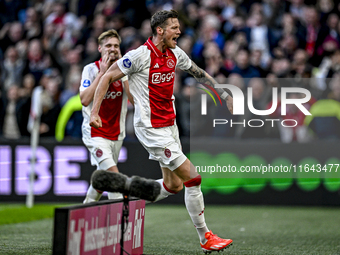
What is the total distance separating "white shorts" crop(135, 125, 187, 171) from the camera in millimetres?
5398

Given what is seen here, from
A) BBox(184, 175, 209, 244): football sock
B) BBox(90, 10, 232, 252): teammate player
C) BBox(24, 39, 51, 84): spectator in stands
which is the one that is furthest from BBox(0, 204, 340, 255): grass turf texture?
BBox(24, 39, 51, 84): spectator in stands

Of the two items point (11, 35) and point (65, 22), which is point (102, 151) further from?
point (11, 35)

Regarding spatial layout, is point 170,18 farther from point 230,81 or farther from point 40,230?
point 230,81

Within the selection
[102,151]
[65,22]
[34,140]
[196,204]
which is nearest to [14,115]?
[34,140]


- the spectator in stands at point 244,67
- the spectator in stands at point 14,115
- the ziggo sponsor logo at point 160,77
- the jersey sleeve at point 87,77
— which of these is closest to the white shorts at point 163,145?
the ziggo sponsor logo at point 160,77

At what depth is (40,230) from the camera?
7.32 metres

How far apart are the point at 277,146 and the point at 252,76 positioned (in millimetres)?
1672

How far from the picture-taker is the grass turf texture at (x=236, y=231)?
5.84 meters

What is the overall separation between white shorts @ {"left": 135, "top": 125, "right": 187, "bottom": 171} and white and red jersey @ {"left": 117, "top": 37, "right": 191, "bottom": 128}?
68 mm

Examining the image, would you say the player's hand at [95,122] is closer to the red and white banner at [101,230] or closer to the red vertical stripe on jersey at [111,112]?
the red and white banner at [101,230]

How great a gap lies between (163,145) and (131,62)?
0.91 meters

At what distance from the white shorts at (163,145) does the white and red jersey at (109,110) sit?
804mm

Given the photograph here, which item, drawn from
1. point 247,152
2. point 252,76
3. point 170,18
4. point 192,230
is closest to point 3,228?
point 192,230

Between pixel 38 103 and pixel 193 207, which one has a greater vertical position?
pixel 38 103
